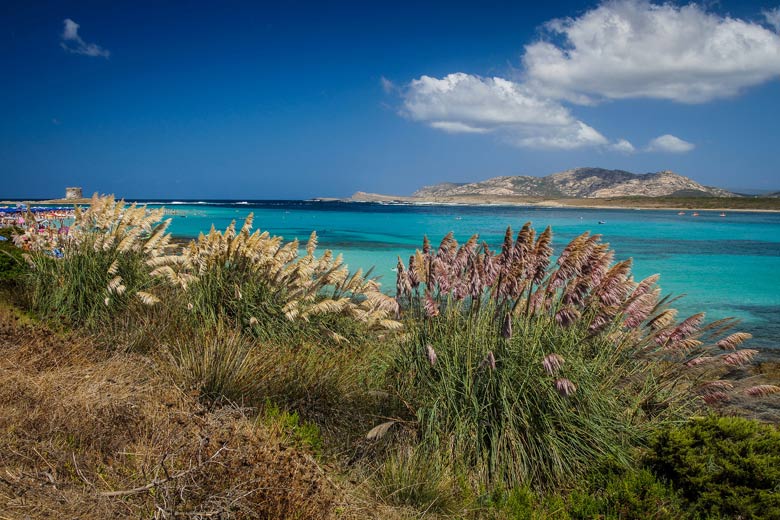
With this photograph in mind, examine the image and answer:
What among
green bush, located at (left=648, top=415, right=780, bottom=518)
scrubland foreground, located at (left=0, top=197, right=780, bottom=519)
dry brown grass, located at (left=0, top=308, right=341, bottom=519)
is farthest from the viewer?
green bush, located at (left=648, top=415, right=780, bottom=518)

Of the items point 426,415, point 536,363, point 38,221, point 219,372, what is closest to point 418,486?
point 426,415

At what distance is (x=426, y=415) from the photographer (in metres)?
4.77

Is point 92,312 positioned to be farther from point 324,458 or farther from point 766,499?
point 766,499

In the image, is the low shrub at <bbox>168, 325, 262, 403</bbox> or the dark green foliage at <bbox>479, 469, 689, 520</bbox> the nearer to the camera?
the dark green foliage at <bbox>479, 469, 689, 520</bbox>

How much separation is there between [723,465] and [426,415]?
7.43 ft

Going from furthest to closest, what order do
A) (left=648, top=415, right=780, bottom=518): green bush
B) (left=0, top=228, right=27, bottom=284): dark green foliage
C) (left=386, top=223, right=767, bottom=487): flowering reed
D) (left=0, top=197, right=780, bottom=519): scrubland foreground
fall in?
(left=0, top=228, right=27, bottom=284): dark green foliage
(left=386, top=223, right=767, bottom=487): flowering reed
(left=648, top=415, right=780, bottom=518): green bush
(left=0, top=197, right=780, bottom=519): scrubland foreground

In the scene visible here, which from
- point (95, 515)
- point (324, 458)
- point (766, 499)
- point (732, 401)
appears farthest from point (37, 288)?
point (732, 401)

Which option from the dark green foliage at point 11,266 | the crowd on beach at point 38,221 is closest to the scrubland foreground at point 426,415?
the dark green foliage at point 11,266

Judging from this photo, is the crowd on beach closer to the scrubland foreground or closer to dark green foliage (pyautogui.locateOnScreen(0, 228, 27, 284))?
dark green foliage (pyautogui.locateOnScreen(0, 228, 27, 284))

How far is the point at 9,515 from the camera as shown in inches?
111

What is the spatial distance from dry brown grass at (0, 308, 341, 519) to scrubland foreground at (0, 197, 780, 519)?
Result: 16 mm

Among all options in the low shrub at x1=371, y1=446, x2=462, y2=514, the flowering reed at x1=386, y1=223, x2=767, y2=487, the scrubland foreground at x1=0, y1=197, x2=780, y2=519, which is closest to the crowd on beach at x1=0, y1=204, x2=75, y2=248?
the scrubland foreground at x1=0, y1=197, x2=780, y2=519

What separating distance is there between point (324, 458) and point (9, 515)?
2.30 metres

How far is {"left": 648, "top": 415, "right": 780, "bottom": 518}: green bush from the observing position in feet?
13.2
